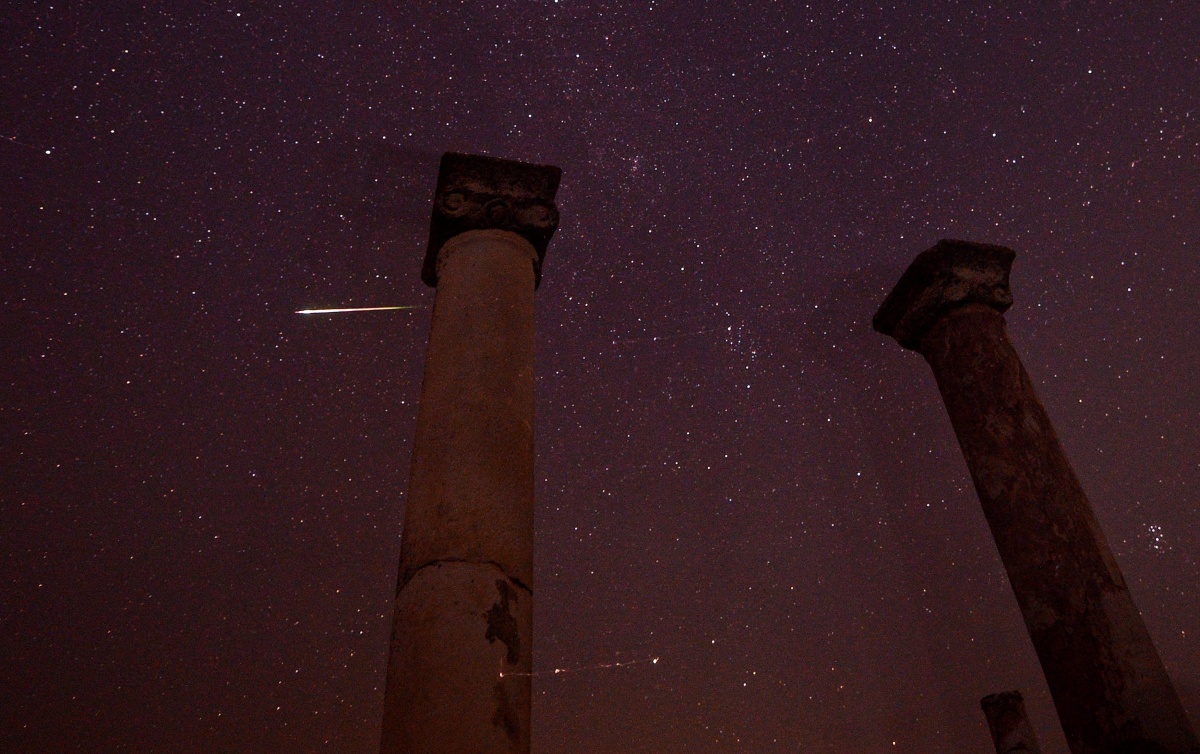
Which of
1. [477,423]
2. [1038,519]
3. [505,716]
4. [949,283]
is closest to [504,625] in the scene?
[505,716]

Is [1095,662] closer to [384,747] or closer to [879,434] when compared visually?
[384,747]

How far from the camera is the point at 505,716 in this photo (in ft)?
10.8

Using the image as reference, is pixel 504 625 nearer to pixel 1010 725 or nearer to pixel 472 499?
pixel 472 499

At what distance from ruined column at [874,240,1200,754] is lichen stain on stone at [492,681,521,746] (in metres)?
4.30

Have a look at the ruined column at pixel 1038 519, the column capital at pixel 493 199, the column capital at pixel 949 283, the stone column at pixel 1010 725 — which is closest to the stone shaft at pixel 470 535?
the column capital at pixel 493 199

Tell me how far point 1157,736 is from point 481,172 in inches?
248

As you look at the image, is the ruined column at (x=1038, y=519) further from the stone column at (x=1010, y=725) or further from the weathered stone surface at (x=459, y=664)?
the weathered stone surface at (x=459, y=664)

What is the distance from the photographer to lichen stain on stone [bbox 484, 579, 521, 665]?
3.56 metres

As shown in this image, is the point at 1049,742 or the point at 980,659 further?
the point at 1049,742

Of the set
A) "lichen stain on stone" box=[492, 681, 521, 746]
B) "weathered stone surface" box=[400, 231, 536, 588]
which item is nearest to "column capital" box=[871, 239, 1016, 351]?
"weathered stone surface" box=[400, 231, 536, 588]

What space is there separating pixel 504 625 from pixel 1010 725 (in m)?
8.41

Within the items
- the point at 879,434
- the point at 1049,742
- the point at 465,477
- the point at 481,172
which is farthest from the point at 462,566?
the point at 1049,742

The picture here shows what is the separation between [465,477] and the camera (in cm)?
406

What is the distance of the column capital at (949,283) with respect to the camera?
7242 mm
